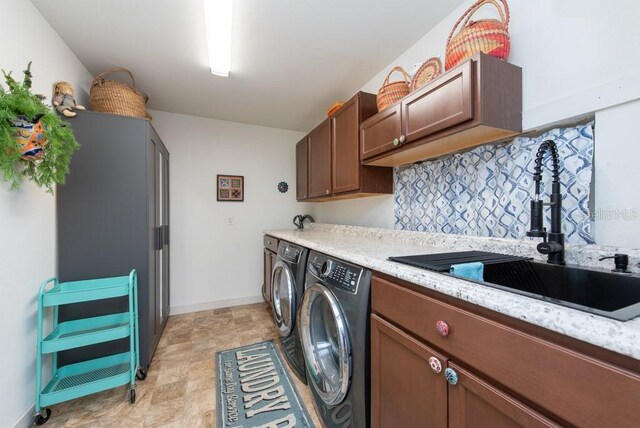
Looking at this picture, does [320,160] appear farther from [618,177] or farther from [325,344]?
[618,177]

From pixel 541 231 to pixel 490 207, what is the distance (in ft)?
1.51

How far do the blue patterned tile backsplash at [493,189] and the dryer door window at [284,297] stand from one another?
967 millimetres

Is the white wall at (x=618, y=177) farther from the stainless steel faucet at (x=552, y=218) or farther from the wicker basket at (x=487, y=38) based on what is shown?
the wicker basket at (x=487, y=38)

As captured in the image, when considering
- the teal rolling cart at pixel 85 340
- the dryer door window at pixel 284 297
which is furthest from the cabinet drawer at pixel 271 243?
the teal rolling cart at pixel 85 340

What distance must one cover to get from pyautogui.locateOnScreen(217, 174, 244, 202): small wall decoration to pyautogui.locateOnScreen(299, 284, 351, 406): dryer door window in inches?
87.3

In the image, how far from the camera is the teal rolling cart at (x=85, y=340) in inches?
56.4

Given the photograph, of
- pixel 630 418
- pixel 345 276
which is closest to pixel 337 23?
pixel 345 276

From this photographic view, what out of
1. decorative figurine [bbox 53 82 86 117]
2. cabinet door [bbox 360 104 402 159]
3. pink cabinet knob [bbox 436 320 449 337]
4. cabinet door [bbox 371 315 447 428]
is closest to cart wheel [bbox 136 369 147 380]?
cabinet door [bbox 371 315 447 428]

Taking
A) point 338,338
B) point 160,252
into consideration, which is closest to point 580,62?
point 338,338

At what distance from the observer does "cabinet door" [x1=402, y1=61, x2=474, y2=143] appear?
114 cm

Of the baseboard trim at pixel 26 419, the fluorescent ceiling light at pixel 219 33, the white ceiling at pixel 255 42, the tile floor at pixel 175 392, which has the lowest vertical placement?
the tile floor at pixel 175 392

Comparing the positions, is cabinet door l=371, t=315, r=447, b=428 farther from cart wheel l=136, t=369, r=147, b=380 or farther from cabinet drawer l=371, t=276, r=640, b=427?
cart wheel l=136, t=369, r=147, b=380

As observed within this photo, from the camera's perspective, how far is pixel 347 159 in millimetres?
2145

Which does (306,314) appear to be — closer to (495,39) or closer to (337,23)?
(495,39)
